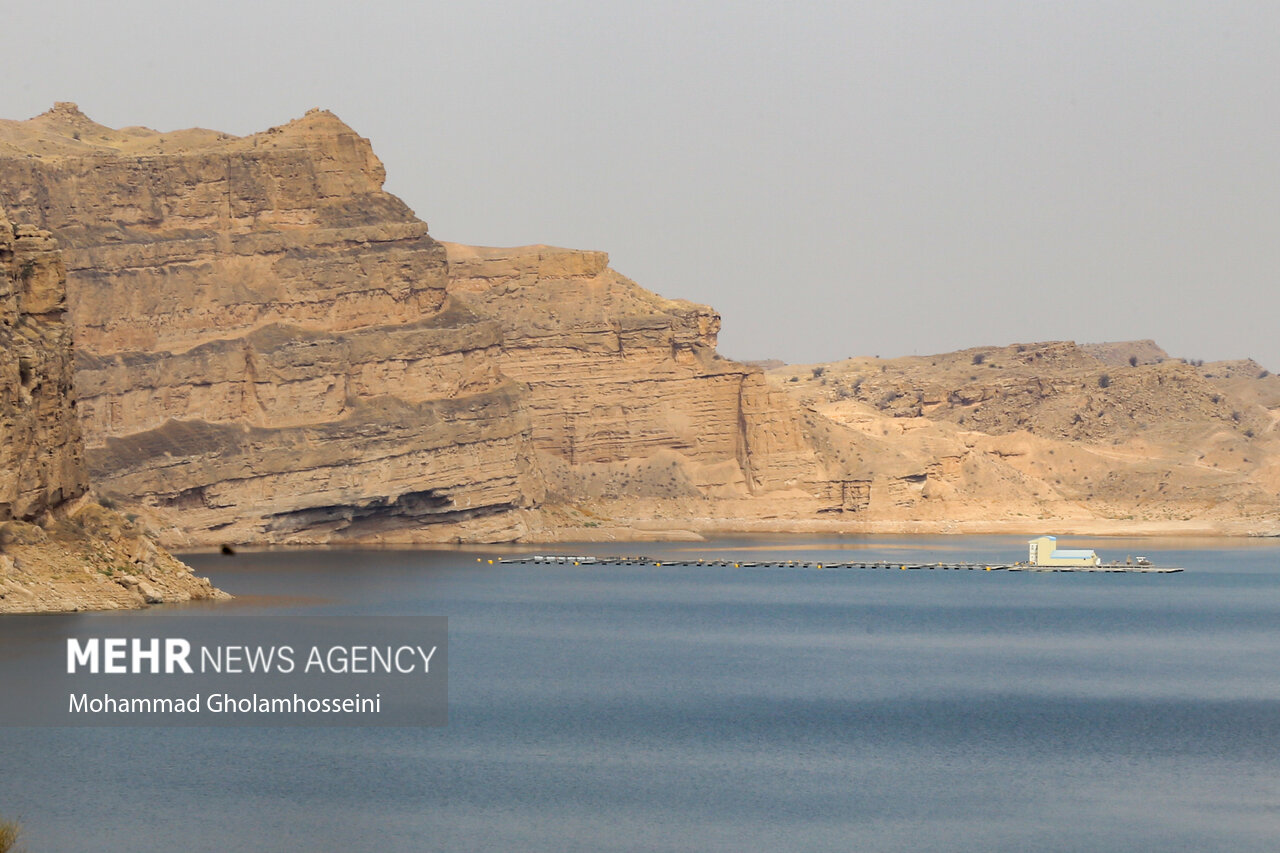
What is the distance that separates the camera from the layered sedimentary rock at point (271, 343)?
117812mm

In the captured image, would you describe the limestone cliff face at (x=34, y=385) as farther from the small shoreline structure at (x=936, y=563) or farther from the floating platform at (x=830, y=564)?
the floating platform at (x=830, y=564)

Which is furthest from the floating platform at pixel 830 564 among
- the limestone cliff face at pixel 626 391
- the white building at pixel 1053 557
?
the limestone cliff face at pixel 626 391

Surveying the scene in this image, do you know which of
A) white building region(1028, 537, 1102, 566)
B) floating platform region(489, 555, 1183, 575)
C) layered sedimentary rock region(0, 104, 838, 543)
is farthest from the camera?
layered sedimentary rock region(0, 104, 838, 543)

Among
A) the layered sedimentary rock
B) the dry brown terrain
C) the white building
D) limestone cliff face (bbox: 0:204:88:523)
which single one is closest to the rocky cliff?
limestone cliff face (bbox: 0:204:88:523)

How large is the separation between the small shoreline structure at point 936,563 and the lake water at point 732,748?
97.3 ft

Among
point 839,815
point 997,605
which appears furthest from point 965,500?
point 839,815

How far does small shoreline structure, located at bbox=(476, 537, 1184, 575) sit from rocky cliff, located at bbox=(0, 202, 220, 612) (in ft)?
133

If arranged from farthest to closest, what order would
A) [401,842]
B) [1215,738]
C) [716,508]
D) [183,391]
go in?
[716,508], [183,391], [1215,738], [401,842]

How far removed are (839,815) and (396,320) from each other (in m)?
93.2

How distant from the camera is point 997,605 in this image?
280ft

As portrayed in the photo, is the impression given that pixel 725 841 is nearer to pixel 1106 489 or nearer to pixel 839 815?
pixel 839 815

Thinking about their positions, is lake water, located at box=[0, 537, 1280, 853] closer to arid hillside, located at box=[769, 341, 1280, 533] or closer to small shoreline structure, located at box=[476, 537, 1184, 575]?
small shoreline structure, located at box=[476, 537, 1184, 575]

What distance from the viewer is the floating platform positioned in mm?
110188

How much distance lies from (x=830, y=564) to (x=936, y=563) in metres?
5.81
